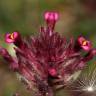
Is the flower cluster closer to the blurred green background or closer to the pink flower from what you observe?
the pink flower

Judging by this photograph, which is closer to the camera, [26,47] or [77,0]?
[26,47]

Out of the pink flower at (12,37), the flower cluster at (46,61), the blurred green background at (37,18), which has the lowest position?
the blurred green background at (37,18)

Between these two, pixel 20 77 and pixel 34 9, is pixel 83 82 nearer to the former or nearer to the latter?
pixel 20 77

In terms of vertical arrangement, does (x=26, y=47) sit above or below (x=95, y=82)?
above

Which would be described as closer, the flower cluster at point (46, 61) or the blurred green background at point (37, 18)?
the flower cluster at point (46, 61)

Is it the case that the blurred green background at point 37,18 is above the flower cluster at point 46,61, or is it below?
below

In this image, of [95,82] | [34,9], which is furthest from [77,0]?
[95,82]

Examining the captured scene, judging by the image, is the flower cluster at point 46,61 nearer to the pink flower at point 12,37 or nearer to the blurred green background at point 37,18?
the pink flower at point 12,37

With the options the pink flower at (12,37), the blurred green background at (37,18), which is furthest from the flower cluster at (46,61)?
the blurred green background at (37,18)
